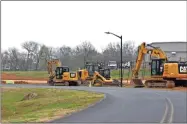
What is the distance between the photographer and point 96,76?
5731 centimetres

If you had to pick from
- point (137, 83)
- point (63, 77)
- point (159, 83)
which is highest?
point (63, 77)

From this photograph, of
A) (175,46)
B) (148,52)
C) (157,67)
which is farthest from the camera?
(175,46)

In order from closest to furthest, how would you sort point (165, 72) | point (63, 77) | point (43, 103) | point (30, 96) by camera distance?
1. point (43, 103)
2. point (30, 96)
3. point (165, 72)
4. point (63, 77)

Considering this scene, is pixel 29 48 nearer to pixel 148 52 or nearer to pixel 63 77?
pixel 63 77

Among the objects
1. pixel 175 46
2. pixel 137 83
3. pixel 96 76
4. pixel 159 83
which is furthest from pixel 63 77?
pixel 175 46

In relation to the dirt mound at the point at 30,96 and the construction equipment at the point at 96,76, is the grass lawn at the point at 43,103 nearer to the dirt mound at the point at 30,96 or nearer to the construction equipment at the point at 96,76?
the dirt mound at the point at 30,96

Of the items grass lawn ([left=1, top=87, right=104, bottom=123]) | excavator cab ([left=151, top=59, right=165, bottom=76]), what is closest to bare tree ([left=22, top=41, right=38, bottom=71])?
grass lawn ([left=1, top=87, right=104, bottom=123])

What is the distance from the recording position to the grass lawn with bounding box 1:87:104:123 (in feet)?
70.9

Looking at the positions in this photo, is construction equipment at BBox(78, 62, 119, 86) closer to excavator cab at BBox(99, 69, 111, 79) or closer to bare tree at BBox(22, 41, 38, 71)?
excavator cab at BBox(99, 69, 111, 79)

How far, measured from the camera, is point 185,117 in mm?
18203

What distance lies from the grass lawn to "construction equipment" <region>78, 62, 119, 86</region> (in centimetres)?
1224

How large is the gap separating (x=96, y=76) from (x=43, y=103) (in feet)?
86.9

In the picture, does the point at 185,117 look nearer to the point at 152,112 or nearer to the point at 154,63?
the point at 152,112

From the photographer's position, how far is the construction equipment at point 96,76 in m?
56.8
